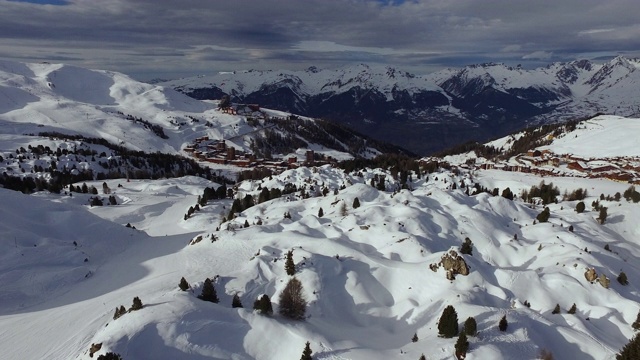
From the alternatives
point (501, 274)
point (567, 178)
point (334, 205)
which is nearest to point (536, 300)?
point (501, 274)

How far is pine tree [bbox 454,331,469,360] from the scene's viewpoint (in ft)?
70.6

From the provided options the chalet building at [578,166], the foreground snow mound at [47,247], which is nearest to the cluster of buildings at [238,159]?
the chalet building at [578,166]

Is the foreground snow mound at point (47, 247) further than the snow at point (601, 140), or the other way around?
the snow at point (601, 140)

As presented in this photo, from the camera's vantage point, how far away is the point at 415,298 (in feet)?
100

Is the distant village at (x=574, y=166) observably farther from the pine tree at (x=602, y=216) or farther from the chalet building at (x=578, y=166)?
the pine tree at (x=602, y=216)

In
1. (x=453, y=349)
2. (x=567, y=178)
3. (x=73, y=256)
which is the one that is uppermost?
(x=453, y=349)

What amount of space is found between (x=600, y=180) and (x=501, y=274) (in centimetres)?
8500

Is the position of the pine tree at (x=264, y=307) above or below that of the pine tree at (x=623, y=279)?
above

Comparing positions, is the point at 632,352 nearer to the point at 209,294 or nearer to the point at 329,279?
the point at 329,279

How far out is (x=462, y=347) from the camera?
21.6 meters

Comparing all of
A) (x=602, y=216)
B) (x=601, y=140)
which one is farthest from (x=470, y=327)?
(x=601, y=140)

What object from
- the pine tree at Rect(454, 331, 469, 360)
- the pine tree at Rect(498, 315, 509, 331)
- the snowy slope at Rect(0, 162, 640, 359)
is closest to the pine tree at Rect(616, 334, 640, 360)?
the snowy slope at Rect(0, 162, 640, 359)

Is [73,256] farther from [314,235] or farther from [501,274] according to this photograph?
[501,274]

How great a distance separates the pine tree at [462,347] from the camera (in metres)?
21.5
